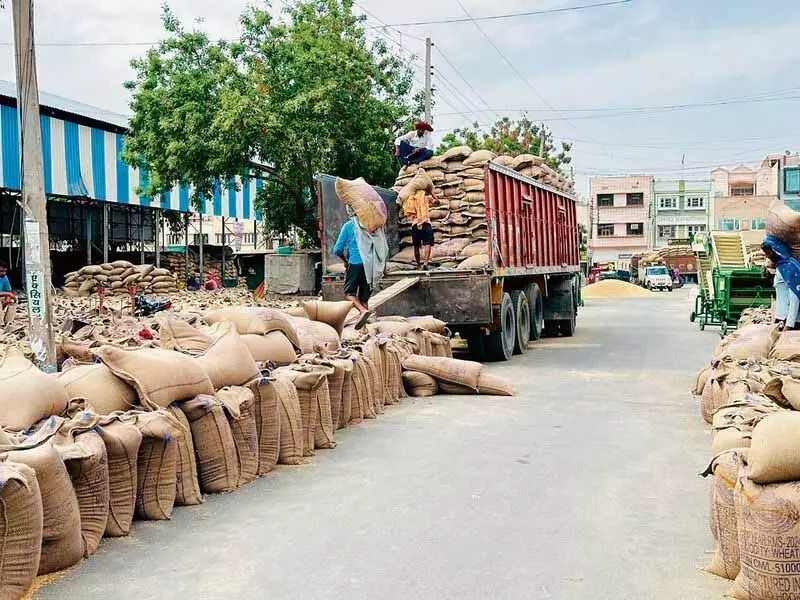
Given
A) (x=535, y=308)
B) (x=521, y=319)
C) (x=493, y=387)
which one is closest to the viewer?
(x=493, y=387)

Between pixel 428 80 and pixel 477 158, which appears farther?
pixel 428 80

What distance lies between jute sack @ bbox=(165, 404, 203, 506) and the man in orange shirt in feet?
28.1

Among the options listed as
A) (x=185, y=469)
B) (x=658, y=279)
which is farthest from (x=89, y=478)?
(x=658, y=279)

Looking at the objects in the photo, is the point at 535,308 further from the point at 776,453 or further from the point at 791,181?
the point at 791,181

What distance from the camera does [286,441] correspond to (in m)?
6.40

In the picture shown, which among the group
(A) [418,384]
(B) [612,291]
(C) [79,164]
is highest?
(C) [79,164]

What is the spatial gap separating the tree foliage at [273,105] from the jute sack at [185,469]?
17481 mm

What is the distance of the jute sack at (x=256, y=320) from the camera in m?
7.54

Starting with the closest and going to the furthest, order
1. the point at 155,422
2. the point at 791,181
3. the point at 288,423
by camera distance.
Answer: the point at 155,422
the point at 288,423
the point at 791,181

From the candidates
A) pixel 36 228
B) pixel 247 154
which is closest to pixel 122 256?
pixel 247 154

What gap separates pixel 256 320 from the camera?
7.62 metres

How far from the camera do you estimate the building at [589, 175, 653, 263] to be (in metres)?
85.2

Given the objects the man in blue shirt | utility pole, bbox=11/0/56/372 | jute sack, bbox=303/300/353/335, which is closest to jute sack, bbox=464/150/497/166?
the man in blue shirt

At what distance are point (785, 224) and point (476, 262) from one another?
4.77 m
